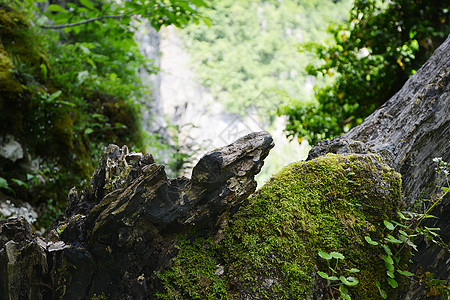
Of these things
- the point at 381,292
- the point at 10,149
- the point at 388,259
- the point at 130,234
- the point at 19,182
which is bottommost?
the point at 381,292

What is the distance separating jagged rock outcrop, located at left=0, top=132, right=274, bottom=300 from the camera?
1562mm

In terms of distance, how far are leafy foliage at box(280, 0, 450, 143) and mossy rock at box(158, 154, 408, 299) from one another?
3.56m

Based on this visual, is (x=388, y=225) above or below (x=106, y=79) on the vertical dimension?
below

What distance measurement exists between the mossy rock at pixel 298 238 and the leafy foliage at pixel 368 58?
3558 mm

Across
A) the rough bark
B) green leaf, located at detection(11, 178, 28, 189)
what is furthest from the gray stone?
the rough bark

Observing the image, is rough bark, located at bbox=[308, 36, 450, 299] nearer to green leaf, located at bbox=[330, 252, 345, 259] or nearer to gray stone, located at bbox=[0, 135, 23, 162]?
green leaf, located at bbox=[330, 252, 345, 259]

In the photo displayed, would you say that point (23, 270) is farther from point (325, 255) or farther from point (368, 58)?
point (368, 58)

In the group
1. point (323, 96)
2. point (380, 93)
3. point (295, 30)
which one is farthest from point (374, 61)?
point (295, 30)

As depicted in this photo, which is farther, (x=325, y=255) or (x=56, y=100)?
(x=56, y=100)

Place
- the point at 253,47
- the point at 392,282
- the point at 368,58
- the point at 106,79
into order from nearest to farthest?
the point at 392,282 → the point at 368,58 → the point at 106,79 → the point at 253,47

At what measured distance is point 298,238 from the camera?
5.44 ft

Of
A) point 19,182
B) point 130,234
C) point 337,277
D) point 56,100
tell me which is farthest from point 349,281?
point 56,100

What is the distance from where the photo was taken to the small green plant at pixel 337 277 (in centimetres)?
151

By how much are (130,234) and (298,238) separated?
2.63ft
